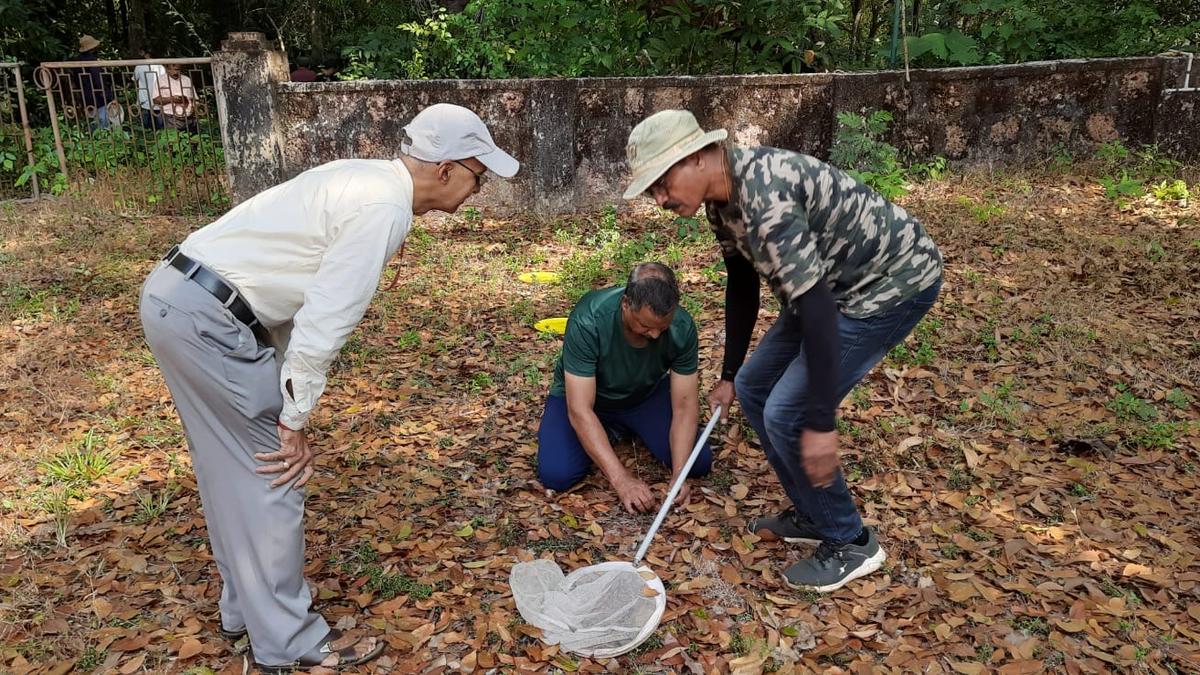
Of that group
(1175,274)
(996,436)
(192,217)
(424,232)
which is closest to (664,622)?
(996,436)

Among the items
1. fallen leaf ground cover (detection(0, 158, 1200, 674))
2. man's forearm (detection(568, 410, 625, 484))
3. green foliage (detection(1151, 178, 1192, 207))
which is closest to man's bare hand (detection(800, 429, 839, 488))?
fallen leaf ground cover (detection(0, 158, 1200, 674))

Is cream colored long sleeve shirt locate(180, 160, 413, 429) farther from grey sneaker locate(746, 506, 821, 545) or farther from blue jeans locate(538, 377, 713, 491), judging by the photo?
grey sneaker locate(746, 506, 821, 545)

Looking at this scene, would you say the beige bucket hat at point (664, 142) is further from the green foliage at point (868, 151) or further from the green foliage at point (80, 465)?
the green foliage at point (868, 151)

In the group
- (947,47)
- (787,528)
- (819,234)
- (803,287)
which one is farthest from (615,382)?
(947,47)

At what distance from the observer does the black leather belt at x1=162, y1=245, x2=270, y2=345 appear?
92.6 inches

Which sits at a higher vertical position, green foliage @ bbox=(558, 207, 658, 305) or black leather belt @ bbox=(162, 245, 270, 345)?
black leather belt @ bbox=(162, 245, 270, 345)

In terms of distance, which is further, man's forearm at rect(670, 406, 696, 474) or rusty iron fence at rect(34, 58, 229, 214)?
rusty iron fence at rect(34, 58, 229, 214)

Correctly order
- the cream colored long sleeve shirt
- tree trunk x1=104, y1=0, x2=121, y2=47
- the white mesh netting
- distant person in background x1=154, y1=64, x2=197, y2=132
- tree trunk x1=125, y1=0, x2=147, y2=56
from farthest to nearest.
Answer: tree trunk x1=104, y1=0, x2=121, y2=47 < tree trunk x1=125, y1=0, x2=147, y2=56 < distant person in background x1=154, y1=64, x2=197, y2=132 < the white mesh netting < the cream colored long sleeve shirt

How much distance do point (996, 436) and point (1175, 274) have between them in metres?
2.48

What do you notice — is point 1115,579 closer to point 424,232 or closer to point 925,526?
point 925,526

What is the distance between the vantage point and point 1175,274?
17.9 feet

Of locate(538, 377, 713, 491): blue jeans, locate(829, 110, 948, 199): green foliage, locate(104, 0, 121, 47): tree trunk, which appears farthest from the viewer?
locate(104, 0, 121, 47): tree trunk

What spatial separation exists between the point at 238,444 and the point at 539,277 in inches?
156

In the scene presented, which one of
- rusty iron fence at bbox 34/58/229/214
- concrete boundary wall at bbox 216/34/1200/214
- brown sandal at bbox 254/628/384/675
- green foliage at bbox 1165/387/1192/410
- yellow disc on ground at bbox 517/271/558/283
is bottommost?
brown sandal at bbox 254/628/384/675
